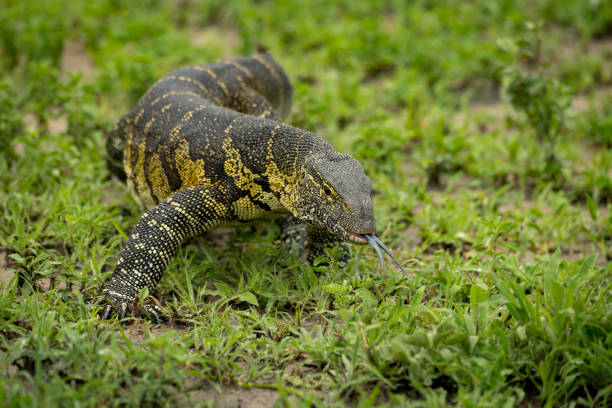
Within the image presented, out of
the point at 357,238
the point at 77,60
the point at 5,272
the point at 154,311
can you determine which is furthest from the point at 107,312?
the point at 77,60

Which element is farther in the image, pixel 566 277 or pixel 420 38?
pixel 420 38

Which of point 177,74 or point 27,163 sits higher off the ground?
point 177,74

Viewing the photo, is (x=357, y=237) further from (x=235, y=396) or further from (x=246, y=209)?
(x=235, y=396)

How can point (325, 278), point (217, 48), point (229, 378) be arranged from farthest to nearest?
point (217, 48), point (325, 278), point (229, 378)

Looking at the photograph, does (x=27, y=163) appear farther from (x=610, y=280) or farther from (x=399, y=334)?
(x=610, y=280)

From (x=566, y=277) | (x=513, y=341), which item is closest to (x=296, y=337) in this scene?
(x=513, y=341)

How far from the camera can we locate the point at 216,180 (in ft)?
14.8

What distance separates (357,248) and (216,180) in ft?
4.54

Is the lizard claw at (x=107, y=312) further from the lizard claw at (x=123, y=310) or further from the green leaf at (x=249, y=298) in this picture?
the green leaf at (x=249, y=298)

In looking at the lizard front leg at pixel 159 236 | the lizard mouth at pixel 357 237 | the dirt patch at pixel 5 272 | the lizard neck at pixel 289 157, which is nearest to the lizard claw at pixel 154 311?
the lizard front leg at pixel 159 236

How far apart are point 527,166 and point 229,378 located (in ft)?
14.4

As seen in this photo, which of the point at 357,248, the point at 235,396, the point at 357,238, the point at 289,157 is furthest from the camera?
the point at 357,248

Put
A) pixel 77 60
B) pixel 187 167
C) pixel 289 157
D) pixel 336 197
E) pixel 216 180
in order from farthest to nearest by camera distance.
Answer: pixel 77 60
pixel 187 167
pixel 216 180
pixel 289 157
pixel 336 197

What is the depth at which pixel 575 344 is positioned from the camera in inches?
141
